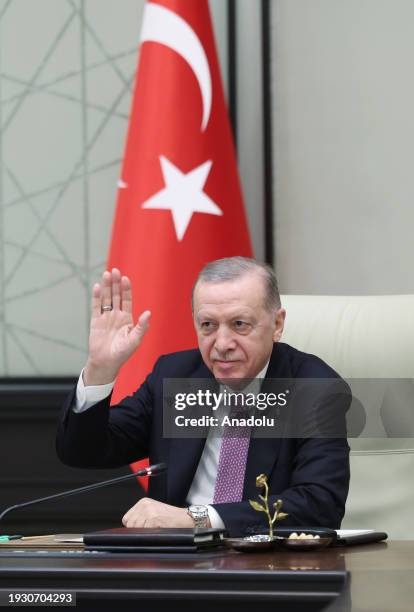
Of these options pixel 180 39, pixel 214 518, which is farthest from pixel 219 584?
pixel 180 39

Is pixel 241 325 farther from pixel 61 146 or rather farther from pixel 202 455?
pixel 61 146

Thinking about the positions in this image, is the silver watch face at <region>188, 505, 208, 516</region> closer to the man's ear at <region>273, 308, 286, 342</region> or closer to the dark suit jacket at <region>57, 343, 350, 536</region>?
the dark suit jacket at <region>57, 343, 350, 536</region>

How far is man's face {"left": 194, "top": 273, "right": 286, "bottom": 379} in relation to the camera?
2.11m

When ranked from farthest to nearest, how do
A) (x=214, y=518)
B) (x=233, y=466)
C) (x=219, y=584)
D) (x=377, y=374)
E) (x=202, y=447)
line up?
(x=377, y=374) < (x=202, y=447) < (x=233, y=466) < (x=214, y=518) < (x=219, y=584)

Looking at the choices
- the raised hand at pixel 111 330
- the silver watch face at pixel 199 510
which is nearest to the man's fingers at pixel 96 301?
the raised hand at pixel 111 330

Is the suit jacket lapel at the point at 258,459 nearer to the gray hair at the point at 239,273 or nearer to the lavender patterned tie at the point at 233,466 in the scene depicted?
the lavender patterned tie at the point at 233,466

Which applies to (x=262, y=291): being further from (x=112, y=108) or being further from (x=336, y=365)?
(x=112, y=108)

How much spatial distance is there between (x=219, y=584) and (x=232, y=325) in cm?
96

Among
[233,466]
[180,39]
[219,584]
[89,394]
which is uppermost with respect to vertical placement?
[180,39]

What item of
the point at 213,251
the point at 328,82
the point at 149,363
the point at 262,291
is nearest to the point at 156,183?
the point at 213,251

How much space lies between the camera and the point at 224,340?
211 centimetres

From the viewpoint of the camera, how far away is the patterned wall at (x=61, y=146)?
3.85 meters

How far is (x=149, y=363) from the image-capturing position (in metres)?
3.27

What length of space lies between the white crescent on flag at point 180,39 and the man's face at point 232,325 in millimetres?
1344
